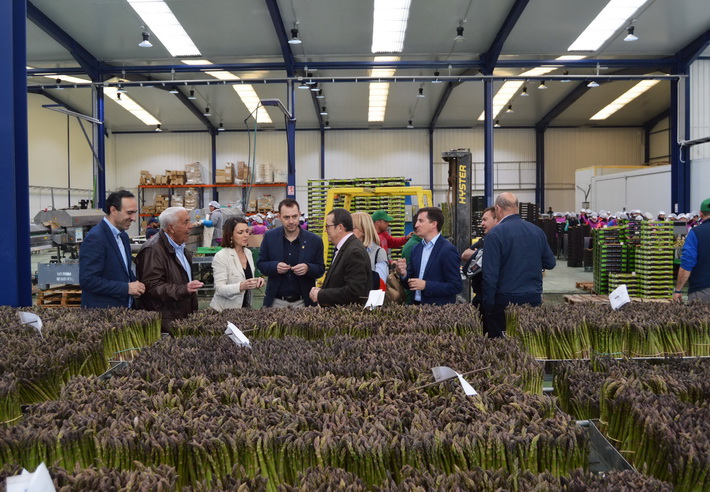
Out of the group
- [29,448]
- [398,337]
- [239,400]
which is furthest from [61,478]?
[398,337]

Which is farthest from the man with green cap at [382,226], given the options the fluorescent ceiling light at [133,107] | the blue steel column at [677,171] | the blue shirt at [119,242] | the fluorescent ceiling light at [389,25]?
the fluorescent ceiling light at [133,107]

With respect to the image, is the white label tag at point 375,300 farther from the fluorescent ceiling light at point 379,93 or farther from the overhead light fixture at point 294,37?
the fluorescent ceiling light at point 379,93

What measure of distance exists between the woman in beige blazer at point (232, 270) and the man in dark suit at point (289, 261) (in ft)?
0.50

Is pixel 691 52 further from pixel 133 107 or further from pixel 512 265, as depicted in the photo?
pixel 133 107

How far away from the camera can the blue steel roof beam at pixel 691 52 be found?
1297 cm

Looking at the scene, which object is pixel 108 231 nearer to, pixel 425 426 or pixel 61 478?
pixel 61 478

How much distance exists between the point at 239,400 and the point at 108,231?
7.71 ft

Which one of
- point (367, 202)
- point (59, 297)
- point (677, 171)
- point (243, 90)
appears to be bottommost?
point (59, 297)

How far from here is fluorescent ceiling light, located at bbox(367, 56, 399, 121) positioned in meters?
15.1

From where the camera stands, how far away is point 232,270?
4.30 metres

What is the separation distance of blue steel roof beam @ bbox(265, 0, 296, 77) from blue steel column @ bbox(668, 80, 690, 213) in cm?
966

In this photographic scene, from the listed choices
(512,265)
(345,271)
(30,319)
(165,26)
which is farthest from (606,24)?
(30,319)

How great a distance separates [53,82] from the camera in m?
16.7

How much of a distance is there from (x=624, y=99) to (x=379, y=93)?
869cm
